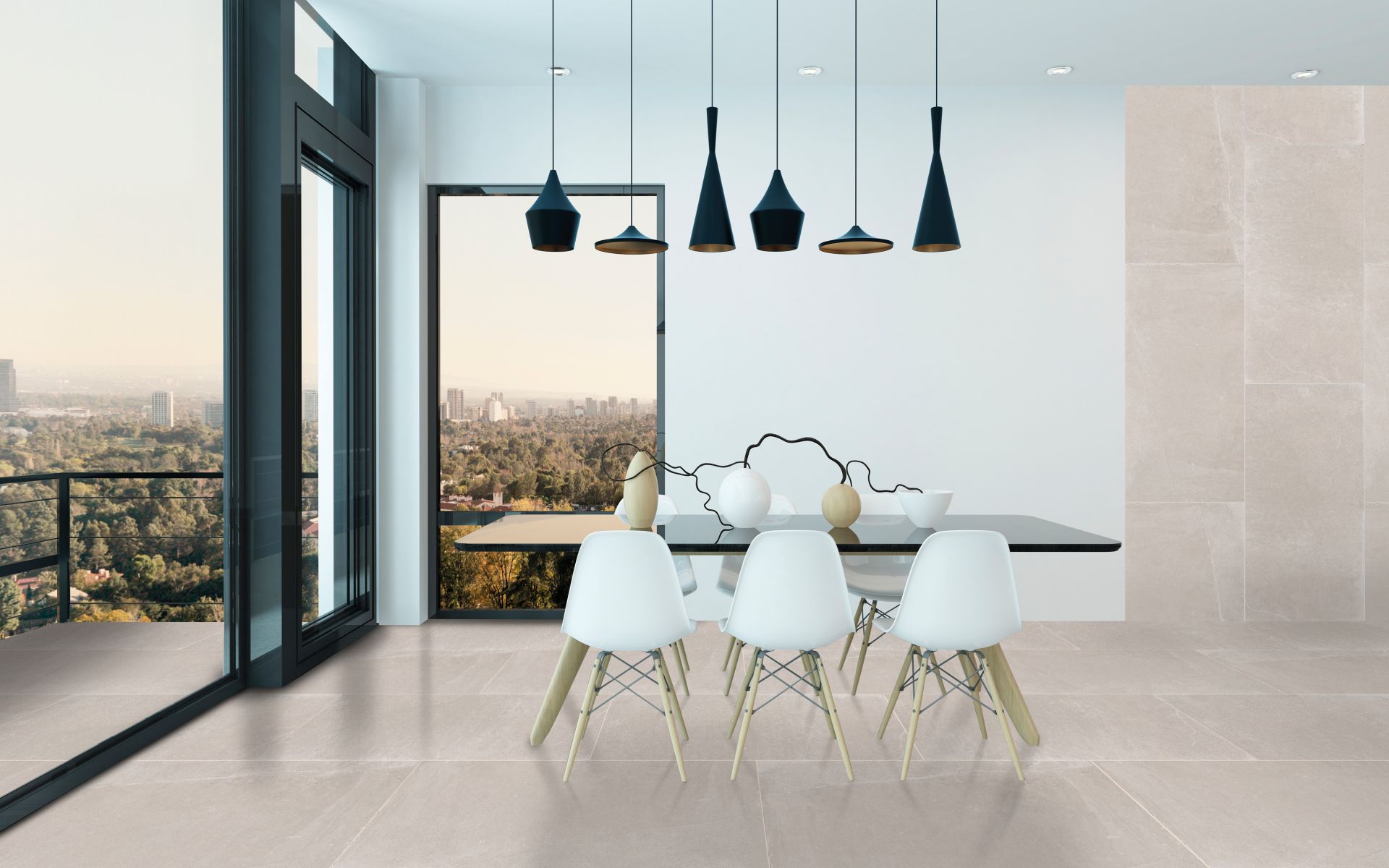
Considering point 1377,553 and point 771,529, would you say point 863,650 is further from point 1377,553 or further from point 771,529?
point 1377,553

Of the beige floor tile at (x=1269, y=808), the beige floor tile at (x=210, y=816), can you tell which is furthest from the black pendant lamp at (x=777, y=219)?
the beige floor tile at (x=210, y=816)

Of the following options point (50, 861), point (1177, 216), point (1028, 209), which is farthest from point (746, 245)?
point (50, 861)

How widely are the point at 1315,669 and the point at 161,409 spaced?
5.23m

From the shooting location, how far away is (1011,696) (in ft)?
10.2

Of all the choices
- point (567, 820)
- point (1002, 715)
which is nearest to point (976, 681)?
point (1002, 715)

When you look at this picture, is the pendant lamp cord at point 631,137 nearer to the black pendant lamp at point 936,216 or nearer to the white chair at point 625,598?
the black pendant lamp at point 936,216

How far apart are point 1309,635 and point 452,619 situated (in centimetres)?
492

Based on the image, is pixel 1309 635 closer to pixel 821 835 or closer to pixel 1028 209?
pixel 1028 209

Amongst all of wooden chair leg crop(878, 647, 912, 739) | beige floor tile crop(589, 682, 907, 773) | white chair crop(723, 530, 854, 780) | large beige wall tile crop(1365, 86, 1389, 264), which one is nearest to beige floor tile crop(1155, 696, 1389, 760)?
wooden chair leg crop(878, 647, 912, 739)

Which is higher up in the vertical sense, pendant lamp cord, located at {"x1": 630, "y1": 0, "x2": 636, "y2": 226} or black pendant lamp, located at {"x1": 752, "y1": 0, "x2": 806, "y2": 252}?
pendant lamp cord, located at {"x1": 630, "y1": 0, "x2": 636, "y2": 226}

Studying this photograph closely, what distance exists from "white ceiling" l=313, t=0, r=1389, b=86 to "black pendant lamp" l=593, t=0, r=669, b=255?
0.16ft

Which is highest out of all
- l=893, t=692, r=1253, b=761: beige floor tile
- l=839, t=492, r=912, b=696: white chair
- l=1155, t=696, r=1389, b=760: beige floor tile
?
l=839, t=492, r=912, b=696: white chair

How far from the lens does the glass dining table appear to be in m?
2.93

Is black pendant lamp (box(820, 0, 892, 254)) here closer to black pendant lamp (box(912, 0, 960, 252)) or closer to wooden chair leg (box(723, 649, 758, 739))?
black pendant lamp (box(912, 0, 960, 252))
